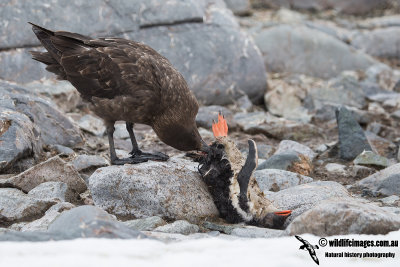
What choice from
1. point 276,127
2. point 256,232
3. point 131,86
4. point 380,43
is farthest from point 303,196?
point 380,43

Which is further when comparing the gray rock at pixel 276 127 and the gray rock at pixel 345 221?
the gray rock at pixel 276 127

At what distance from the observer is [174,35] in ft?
33.6

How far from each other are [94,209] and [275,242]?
132cm

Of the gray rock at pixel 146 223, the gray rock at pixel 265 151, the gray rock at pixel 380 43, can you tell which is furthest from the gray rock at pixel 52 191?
the gray rock at pixel 380 43

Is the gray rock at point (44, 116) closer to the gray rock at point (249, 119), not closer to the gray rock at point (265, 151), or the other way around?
the gray rock at point (265, 151)

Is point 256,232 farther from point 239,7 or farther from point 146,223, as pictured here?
point 239,7

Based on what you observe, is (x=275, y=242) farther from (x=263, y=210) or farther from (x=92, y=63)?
(x=92, y=63)

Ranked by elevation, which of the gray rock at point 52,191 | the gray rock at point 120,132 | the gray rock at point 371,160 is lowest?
the gray rock at point 120,132

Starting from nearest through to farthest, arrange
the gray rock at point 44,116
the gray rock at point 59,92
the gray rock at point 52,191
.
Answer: the gray rock at point 52,191 → the gray rock at point 44,116 → the gray rock at point 59,92

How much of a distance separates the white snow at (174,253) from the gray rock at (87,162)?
281 centimetres

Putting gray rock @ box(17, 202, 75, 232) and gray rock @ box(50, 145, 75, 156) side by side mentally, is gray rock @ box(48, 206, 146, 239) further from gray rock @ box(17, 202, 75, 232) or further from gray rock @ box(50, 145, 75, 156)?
gray rock @ box(50, 145, 75, 156)

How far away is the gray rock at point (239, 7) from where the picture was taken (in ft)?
53.9

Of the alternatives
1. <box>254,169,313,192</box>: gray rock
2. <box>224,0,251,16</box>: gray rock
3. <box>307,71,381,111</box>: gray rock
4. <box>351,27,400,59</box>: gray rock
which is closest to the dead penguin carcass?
<box>254,169,313,192</box>: gray rock

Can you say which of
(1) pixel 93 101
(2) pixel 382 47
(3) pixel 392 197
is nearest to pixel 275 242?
(3) pixel 392 197
